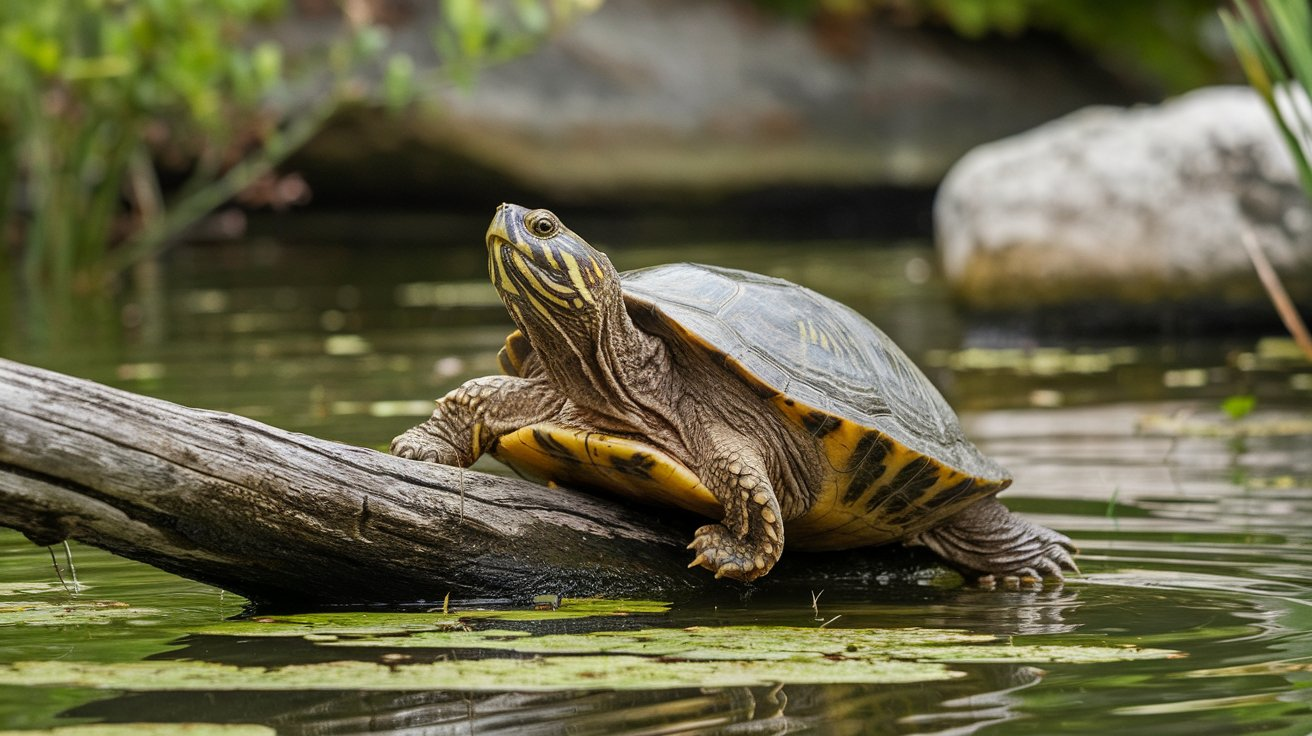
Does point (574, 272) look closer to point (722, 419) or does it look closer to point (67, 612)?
point (722, 419)

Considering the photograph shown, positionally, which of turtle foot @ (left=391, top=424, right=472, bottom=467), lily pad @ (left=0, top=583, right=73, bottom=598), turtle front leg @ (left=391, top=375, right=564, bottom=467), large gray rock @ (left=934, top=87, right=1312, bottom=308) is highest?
large gray rock @ (left=934, top=87, right=1312, bottom=308)

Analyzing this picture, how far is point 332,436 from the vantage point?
4.38 metres

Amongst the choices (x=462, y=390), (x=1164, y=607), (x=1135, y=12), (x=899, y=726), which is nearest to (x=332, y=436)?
(x=462, y=390)

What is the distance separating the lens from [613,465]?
2.83 m

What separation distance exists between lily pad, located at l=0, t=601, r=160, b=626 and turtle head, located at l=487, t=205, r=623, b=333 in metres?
0.84

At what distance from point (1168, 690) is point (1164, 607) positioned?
0.63 meters

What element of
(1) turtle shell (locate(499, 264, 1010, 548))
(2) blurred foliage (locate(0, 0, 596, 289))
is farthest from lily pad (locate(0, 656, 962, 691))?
(2) blurred foliage (locate(0, 0, 596, 289))

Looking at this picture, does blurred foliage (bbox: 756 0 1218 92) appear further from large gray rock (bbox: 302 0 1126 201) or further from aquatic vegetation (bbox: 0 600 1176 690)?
aquatic vegetation (bbox: 0 600 1176 690)

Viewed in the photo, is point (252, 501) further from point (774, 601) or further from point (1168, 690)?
point (1168, 690)

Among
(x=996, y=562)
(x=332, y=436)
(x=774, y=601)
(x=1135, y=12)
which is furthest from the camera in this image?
(x=1135, y=12)

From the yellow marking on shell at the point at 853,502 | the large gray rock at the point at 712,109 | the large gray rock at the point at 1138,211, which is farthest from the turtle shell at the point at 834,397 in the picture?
the large gray rock at the point at 712,109

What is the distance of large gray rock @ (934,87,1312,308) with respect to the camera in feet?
22.2

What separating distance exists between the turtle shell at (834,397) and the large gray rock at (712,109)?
1048cm

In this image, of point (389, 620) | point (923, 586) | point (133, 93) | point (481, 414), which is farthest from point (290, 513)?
point (133, 93)
